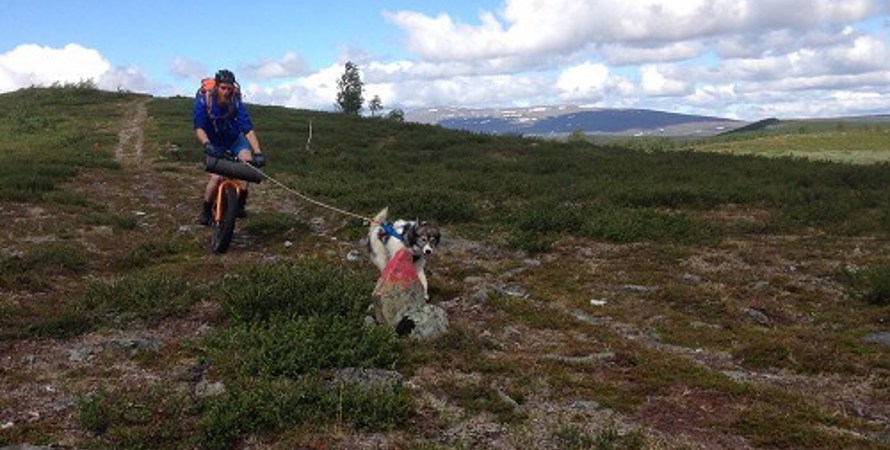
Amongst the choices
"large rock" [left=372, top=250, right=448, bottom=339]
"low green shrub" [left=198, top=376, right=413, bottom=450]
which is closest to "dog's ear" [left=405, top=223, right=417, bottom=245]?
"large rock" [left=372, top=250, right=448, bottom=339]

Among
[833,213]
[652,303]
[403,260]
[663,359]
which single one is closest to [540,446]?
[663,359]

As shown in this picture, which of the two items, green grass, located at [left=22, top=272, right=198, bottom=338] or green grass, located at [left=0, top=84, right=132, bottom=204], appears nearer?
green grass, located at [left=22, top=272, right=198, bottom=338]

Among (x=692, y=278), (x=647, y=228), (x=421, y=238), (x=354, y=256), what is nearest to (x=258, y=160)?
(x=354, y=256)

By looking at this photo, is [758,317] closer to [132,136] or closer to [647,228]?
[647,228]

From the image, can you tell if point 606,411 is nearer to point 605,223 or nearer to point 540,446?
point 540,446

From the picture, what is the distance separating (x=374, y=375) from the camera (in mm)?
6363

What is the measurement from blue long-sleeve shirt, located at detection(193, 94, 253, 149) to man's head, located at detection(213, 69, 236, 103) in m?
0.12

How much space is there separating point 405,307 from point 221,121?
586 cm

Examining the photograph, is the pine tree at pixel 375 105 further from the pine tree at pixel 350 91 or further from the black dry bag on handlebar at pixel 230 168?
the black dry bag on handlebar at pixel 230 168

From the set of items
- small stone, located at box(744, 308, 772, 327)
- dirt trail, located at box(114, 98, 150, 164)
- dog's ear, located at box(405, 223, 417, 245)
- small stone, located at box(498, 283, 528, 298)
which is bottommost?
small stone, located at box(744, 308, 772, 327)

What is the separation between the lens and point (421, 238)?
9031mm

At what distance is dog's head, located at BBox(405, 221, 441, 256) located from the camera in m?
8.93

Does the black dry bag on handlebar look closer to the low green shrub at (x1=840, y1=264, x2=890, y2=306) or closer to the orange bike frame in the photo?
the orange bike frame

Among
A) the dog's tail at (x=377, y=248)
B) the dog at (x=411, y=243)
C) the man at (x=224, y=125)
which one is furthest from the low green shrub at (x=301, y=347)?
the man at (x=224, y=125)
